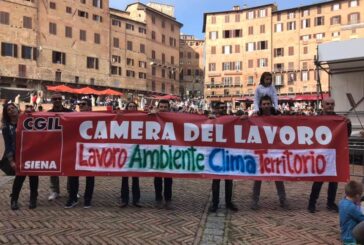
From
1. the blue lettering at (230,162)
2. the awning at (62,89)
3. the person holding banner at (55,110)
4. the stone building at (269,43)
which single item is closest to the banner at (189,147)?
the blue lettering at (230,162)

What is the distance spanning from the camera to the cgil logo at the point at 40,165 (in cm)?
702

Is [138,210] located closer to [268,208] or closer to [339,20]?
[268,208]

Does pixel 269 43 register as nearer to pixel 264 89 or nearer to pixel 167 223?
pixel 264 89

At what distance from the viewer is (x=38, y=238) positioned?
555cm

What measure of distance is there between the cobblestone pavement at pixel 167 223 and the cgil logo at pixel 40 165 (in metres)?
0.65

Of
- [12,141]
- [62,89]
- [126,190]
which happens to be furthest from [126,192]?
[62,89]

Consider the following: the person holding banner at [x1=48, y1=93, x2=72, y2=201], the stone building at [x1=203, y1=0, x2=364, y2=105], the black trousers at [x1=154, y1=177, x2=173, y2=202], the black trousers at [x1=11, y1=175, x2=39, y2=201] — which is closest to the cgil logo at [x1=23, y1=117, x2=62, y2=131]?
the person holding banner at [x1=48, y1=93, x2=72, y2=201]

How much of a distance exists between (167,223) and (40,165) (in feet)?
7.49

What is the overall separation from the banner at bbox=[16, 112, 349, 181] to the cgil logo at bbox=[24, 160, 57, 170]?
0.02 m

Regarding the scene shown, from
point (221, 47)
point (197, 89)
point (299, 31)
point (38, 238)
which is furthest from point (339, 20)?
point (38, 238)

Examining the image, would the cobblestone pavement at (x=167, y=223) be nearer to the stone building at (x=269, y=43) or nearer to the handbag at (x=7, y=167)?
the handbag at (x=7, y=167)

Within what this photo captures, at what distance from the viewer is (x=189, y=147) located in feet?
23.0

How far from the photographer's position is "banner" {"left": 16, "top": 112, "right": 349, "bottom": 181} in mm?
6965

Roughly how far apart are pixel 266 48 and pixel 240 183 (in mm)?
70227
